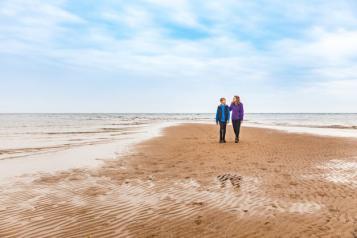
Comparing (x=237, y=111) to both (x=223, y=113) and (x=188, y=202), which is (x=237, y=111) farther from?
(x=188, y=202)

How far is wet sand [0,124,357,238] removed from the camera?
201 inches

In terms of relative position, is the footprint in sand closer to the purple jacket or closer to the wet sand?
the wet sand

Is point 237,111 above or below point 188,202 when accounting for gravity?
above

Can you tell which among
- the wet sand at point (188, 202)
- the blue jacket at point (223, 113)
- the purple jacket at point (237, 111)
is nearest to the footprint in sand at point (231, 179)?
the wet sand at point (188, 202)

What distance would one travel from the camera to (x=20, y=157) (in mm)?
13953

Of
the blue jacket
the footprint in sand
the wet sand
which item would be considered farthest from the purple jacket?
the footprint in sand

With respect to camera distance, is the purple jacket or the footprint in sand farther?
the purple jacket

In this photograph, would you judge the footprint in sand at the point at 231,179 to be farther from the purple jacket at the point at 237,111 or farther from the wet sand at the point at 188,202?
the purple jacket at the point at 237,111

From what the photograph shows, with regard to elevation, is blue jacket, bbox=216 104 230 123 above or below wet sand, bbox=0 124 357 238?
above

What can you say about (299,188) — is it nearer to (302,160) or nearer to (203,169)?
(203,169)

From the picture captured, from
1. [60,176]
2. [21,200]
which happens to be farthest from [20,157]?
[21,200]

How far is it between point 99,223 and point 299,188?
4.85m

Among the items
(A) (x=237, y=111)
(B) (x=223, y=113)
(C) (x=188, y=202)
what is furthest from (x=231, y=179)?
(B) (x=223, y=113)

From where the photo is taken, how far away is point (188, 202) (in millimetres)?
6656
